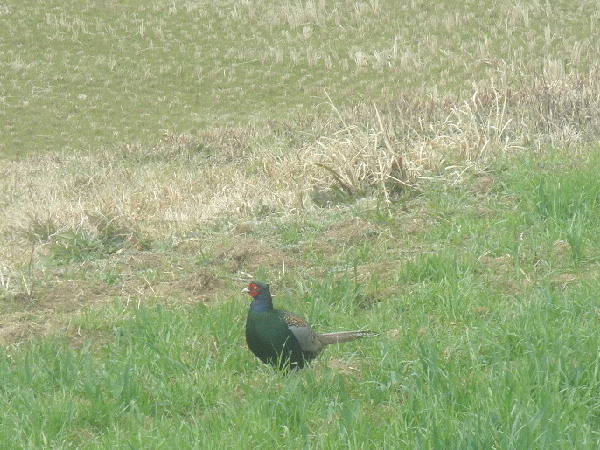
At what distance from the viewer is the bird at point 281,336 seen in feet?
14.5

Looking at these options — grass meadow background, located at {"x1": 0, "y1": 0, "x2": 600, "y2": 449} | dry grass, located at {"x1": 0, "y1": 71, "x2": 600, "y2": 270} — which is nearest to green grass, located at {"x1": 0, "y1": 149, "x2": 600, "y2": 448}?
grass meadow background, located at {"x1": 0, "y1": 0, "x2": 600, "y2": 449}

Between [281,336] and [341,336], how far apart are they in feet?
1.08

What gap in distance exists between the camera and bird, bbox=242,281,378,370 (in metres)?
4.41

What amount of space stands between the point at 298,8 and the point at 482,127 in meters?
18.4

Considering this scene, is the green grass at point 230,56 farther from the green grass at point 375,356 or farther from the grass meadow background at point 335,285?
the green grass at point 375,356

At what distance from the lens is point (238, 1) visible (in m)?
27.0

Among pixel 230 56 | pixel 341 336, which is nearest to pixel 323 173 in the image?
Result: pixel 341 336

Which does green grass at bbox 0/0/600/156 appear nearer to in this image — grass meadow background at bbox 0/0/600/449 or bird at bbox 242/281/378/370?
grass meadow background at bbox 0/0/600/449

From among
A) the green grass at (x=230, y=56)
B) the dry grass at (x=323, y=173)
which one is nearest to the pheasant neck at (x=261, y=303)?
the dry grass at (x=323, y=173)

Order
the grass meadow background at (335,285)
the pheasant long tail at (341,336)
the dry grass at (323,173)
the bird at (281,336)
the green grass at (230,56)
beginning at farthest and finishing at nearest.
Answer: the green grass at (230,56) < the dry grass at (323,173) < the pheasant long tail at (341,336) < the bird at (281,336) < the grass meadow background at (335,285)

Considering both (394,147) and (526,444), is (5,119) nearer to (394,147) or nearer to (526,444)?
(394,147)

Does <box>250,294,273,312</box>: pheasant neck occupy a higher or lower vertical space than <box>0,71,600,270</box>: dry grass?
higher

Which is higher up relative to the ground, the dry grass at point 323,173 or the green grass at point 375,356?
the green grass at point 375,356

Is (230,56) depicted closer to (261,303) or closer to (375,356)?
(261,303)
